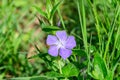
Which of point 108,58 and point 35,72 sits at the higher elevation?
point 108,58

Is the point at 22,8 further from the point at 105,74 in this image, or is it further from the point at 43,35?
the point at 105,74

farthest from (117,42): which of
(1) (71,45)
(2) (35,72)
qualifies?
(2) (35,72)

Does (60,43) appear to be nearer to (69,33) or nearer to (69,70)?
(69,70)

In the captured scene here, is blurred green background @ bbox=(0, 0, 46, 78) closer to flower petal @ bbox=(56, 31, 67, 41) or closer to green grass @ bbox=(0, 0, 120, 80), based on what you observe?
green grass @ bbox=(0, 0, 120, 80)

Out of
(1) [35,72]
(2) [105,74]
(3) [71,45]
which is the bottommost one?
(1) [35,72]

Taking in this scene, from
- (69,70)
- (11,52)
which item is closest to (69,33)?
(11,52)

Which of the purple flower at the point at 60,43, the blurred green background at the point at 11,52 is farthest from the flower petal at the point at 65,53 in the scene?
the blurred green background at the point at 11,52

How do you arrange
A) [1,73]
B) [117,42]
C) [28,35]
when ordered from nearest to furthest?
[117,42] → [1,73] → [28,35]
